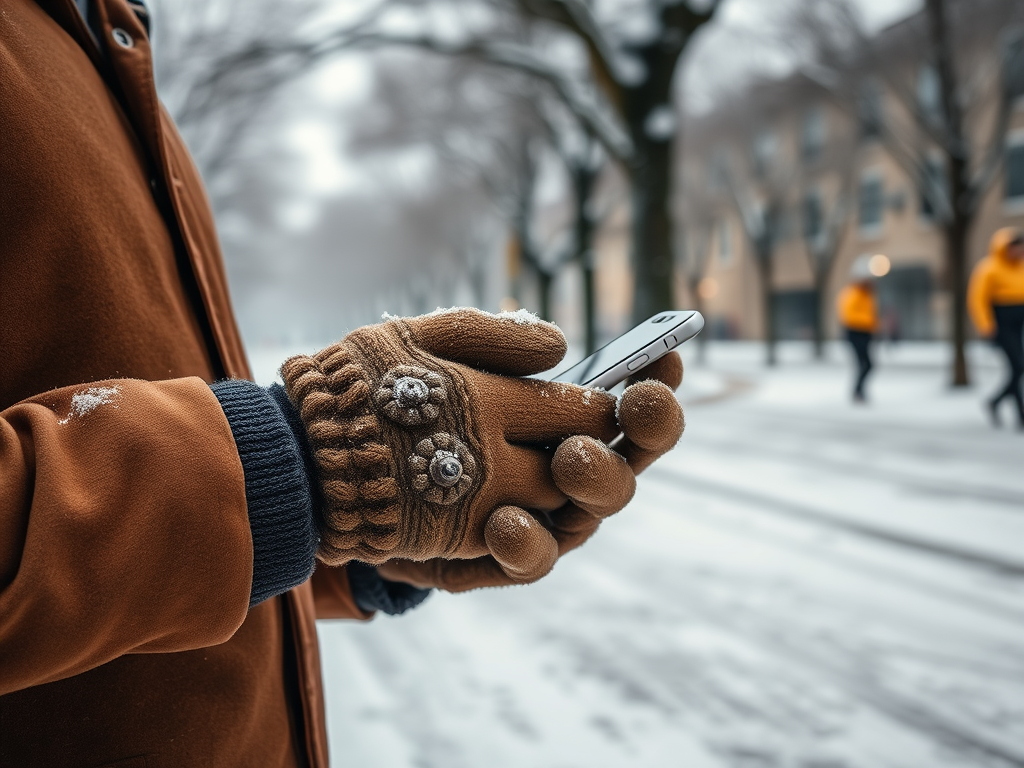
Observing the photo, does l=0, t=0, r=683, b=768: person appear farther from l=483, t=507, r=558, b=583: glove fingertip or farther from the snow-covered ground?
the snow-covered ground

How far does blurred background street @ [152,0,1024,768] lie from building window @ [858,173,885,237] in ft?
0.38

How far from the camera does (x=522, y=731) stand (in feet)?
7.63

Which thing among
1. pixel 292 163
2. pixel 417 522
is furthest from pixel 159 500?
pixel 292 163

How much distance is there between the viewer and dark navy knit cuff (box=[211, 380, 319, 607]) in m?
0.78

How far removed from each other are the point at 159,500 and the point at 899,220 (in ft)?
98.1

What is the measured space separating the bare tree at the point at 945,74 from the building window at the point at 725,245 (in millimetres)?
20993

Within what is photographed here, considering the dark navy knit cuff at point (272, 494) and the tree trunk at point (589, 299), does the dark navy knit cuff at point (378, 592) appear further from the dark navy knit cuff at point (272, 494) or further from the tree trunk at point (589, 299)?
the tree trunk at point (589, 299)

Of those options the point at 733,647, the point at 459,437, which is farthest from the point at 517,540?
the point at 733,647

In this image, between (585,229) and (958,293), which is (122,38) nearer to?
(958,293)

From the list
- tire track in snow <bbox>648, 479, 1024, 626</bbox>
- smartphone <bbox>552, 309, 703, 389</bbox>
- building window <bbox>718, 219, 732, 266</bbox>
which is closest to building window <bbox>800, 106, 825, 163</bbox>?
building window <bbox>718, 219, 732, 266</bbox>

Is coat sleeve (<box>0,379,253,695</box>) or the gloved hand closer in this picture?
coat sleeve (<box>0,379,253,695</box>)

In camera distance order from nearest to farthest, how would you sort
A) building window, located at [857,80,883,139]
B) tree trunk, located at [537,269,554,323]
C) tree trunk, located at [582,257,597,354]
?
1. building window, located at [857,80,883,139]
2. tree trunk, located at [582,257,597,354]
3. tree trunk, located at [537,269,554,323]

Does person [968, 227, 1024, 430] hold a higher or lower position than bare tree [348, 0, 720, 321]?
lower

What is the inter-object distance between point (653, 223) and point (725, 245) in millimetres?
25478
